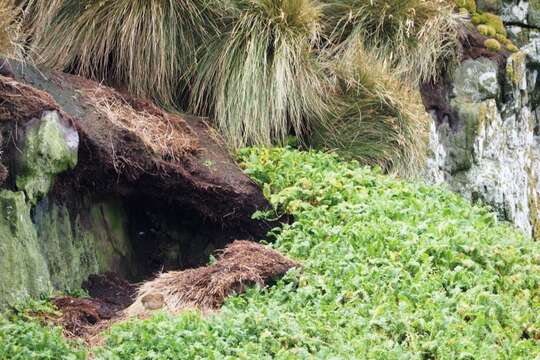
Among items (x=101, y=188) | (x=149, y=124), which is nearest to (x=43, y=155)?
(x=101, y=188)

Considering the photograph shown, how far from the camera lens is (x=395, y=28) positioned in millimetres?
9523

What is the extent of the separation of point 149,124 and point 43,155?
127 cm

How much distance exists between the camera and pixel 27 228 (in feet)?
19.3

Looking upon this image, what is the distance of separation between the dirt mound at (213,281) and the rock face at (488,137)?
3.39m

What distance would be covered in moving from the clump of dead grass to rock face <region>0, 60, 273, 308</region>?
0.4 inches

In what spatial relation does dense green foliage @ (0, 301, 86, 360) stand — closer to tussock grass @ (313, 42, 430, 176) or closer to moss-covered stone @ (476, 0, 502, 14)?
tussock grass @ (313, 42, 430, 176)

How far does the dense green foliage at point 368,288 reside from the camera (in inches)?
203

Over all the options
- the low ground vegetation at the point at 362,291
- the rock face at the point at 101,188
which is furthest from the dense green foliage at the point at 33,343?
the rock face at the point at 101,188

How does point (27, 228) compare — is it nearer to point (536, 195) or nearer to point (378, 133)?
point (378, 133)

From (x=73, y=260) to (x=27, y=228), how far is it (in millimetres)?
622

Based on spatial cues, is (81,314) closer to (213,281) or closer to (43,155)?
(213,281)

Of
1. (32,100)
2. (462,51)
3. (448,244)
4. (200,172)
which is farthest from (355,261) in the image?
(462,51)

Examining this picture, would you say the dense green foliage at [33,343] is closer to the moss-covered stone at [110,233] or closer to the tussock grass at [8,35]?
the moss-covered stone at [110,233]

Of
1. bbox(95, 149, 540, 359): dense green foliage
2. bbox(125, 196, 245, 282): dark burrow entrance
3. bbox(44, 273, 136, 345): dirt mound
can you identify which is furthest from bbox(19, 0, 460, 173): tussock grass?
bbox(44, 273, 136, 345): dirt mound
